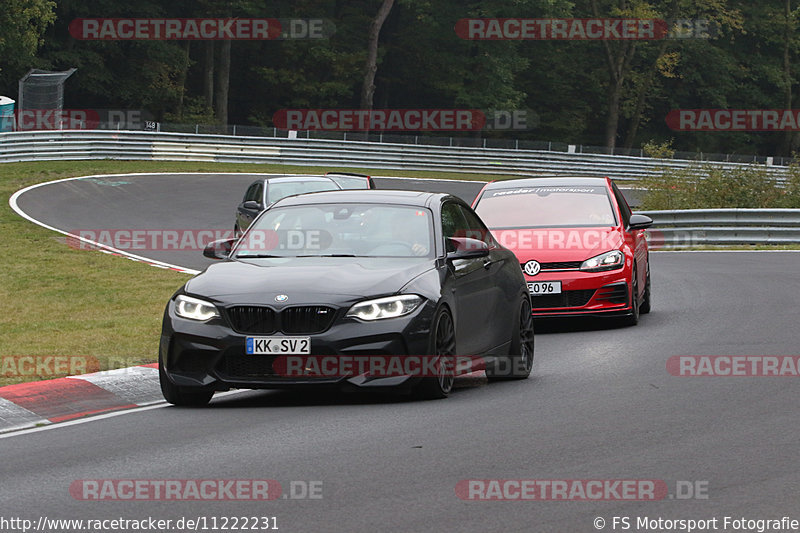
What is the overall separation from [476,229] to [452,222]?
23.8 inches

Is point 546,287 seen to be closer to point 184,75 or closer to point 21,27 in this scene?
point 21,27

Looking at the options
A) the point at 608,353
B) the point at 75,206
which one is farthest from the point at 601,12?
the point at 608,353

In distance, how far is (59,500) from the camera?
6.49 metres

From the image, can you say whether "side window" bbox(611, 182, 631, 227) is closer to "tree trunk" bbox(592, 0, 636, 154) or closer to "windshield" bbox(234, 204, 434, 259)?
"windshield" bbox(234, 204, 434, 259)

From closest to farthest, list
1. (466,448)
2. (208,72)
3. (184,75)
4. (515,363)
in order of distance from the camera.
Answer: (466,448)
(515,363)
(184,75)
(208,72)

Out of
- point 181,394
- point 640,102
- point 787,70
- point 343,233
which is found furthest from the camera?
point 787,70

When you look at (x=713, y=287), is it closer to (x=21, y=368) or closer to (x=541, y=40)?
(x=21, y=368)

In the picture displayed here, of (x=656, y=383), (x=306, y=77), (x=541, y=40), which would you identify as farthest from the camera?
(x=541, y=40)

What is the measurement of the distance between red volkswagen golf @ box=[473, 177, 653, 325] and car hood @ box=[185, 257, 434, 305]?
4766 mm

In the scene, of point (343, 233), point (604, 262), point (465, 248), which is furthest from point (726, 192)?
point (343, 233)

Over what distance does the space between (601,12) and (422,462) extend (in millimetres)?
76212

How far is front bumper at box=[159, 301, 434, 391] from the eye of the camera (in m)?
8.95

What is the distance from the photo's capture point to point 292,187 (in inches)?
940

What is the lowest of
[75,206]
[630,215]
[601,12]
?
[75,206]
